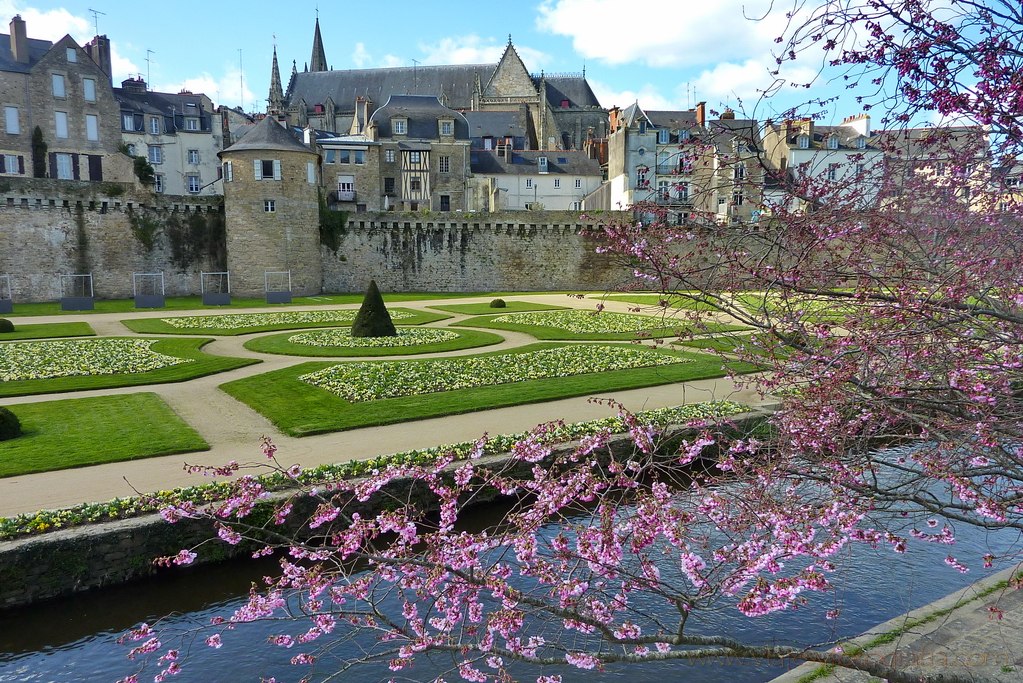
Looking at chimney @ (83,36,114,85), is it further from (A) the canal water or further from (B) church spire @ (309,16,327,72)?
(A) the canal water

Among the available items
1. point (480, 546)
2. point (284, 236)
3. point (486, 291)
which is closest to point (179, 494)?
point (480, 546)

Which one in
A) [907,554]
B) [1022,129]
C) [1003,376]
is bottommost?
[907,554]

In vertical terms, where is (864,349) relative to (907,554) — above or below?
above

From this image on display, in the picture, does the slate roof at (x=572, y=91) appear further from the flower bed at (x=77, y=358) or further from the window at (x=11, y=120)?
the flower bed at (x=77, y=358)

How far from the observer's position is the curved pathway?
25.8ft

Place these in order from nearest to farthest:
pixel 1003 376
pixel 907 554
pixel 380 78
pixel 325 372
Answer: pixel 1003 376 → pixel 907 554 → pixel 325 372 → pixel 380 78

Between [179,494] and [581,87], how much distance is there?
5821 cm

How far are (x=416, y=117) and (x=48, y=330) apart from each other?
3082cm

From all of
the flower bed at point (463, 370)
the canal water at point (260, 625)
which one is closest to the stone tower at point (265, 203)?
the flower bed at point (463, 370)

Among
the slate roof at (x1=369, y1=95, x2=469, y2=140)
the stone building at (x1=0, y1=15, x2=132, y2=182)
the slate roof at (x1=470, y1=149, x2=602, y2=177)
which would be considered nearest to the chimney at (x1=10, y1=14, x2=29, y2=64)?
the stone building at (x1=0, y1=15, x2=132, y2=182)

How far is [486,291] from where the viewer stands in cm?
3862

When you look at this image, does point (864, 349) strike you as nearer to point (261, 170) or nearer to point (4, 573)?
point (4, 573)

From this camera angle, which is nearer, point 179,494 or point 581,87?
point 179,494

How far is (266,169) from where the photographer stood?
32875 millimetres
